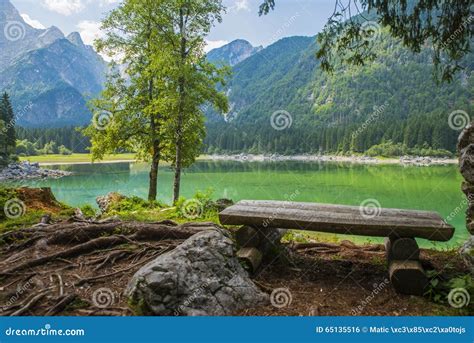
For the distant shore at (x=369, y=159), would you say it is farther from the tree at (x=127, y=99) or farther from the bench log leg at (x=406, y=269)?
the bench log leg at (x=406, y=269)

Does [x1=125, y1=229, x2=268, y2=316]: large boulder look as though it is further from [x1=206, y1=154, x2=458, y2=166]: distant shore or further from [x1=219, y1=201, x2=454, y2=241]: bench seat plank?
[x1=206, y1=154, x2=458, y2=166]: distant shore

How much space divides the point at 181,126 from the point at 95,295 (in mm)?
12865

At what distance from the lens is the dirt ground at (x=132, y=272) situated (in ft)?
16.5

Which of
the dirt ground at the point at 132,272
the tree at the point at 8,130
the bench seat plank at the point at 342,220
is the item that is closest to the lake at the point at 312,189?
the dirt ground at the point at 132,272

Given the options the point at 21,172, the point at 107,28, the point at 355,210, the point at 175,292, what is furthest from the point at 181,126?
the point at 21,172

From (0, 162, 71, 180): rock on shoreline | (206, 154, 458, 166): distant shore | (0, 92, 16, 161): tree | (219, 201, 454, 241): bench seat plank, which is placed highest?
(0, 92, 16, 161): tree

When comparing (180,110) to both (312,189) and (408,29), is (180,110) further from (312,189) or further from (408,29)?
(312,189)

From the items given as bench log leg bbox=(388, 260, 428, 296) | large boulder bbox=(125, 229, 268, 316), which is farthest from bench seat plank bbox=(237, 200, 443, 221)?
large boulder bbox=(125, 229, 268, 316)

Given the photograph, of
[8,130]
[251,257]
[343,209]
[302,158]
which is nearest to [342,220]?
[343,209]

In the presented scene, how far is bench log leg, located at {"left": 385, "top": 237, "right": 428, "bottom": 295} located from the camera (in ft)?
17.8

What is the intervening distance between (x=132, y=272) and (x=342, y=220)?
367 cm

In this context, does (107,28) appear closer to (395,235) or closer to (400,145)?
(395,235)

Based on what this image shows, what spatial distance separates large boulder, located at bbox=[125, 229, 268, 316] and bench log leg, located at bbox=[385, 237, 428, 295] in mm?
2094

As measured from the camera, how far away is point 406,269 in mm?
5422
